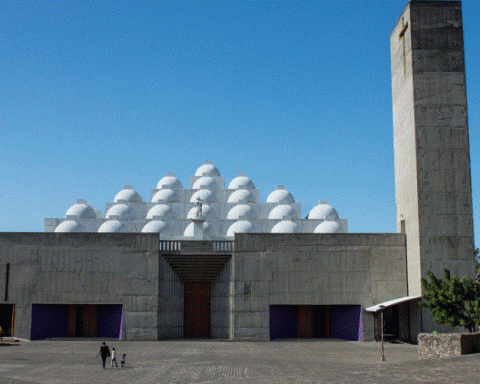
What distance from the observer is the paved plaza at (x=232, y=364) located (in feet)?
57.2

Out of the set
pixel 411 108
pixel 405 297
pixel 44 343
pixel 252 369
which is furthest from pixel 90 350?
pixel 411 108

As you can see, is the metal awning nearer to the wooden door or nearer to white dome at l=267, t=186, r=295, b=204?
the wooden door

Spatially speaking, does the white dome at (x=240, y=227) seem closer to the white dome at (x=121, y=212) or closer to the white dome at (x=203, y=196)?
the white dome at (x=203, y=196)

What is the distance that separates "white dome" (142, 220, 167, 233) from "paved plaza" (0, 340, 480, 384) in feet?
82.9

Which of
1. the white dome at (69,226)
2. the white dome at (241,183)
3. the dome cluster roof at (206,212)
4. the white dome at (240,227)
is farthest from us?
the white dome at (241,183)

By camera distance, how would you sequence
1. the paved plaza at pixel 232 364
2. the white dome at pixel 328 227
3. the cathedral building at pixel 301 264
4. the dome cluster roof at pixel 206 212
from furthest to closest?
the dome cluster roof at pixel 206 212 → the white dome at pixel 328 227 → the cathedral building at pixel 301 264 → the paved plaza at pixel 232 364

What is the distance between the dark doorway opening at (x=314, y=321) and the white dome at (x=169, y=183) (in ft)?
101

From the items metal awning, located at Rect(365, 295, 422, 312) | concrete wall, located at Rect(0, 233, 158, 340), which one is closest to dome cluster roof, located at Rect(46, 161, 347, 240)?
concrete wall, located at Rect(0, 233, 158, 340)

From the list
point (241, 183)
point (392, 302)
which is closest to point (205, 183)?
point (241, 183)

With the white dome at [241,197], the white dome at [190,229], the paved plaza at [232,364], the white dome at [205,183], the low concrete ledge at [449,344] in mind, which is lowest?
the paved plaza at [232,364]

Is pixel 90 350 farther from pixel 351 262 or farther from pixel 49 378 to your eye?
pixel 351 262

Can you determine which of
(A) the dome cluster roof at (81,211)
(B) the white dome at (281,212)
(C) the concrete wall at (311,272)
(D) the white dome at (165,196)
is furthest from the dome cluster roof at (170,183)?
(C) the concrete wall at (311,272)

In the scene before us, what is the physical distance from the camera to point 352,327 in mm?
32625

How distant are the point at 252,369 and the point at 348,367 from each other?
10.2 feet
